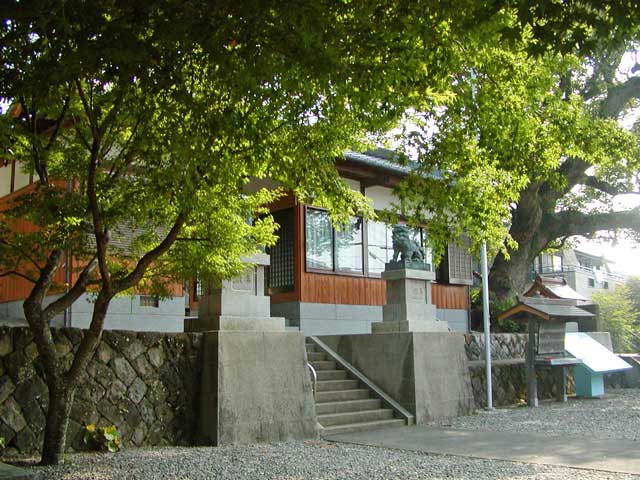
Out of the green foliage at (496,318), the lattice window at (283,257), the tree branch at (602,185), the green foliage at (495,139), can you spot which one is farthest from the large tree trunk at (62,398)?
the tree branch at (602,185)

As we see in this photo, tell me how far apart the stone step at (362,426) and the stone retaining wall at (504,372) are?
345 cm

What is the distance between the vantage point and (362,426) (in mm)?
10500

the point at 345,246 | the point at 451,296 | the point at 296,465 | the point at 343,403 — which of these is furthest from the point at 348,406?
the point at 451,296

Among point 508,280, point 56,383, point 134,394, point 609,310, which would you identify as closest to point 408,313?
point 134,394

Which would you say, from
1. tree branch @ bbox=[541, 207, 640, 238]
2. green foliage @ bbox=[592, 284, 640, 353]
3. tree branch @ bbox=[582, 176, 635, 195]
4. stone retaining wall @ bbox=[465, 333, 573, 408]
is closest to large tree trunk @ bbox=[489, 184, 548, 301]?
tree branch @ bbox=[541, 207, 640, 238]

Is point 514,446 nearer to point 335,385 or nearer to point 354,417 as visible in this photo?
point 354,417

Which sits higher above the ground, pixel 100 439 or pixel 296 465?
pixel 100 439

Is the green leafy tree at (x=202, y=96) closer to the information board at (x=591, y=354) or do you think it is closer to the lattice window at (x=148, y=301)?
the lattice window at (x=148, y=301)

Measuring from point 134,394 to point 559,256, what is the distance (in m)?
43.9

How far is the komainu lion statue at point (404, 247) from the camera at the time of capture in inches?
505

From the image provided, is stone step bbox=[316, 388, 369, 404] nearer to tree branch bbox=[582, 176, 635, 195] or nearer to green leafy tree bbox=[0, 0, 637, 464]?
green leafy tree bbox=[0, 0, 637, 464]

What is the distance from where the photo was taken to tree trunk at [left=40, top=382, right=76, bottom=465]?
7074mm

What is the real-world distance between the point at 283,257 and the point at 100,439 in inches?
330

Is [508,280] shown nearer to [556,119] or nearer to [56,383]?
[556,119]
